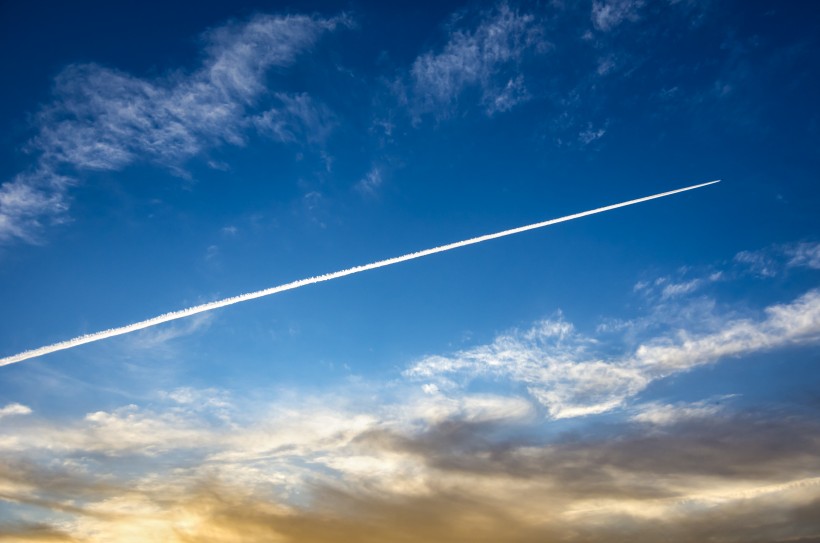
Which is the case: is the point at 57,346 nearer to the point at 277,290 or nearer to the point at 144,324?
the point at 144,324

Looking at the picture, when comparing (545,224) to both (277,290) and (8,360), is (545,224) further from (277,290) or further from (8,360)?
(8,360)

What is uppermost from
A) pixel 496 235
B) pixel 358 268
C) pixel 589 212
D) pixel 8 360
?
pixel 589 212

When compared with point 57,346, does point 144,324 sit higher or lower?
higher

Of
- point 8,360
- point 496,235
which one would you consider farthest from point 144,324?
point 496,235

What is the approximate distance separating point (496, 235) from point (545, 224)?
7285 mm

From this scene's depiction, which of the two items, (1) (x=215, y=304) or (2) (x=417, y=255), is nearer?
(1) (x=215, y=304)

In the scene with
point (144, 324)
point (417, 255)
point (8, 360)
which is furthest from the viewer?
point (417, 255)

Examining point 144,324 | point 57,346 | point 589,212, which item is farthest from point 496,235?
point 57,346

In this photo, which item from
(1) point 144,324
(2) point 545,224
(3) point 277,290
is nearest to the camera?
(1) point 144,324

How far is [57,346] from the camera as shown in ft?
143

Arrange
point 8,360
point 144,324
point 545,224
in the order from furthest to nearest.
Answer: point 545,224, point 144,324, point 8,360

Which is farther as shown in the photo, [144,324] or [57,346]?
[144,324]

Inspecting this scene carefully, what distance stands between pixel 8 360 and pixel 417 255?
40730mm

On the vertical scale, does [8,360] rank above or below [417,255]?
below
